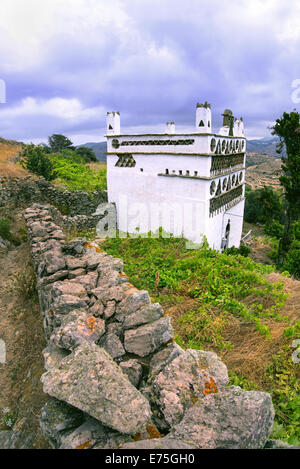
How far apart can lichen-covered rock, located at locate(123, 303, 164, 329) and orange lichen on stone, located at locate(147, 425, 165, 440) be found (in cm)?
113

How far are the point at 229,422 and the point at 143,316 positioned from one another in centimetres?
150

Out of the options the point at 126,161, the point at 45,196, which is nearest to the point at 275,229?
the point at 126,161

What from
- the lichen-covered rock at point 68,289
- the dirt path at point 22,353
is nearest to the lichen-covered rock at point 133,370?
the dirt path at point 22,353

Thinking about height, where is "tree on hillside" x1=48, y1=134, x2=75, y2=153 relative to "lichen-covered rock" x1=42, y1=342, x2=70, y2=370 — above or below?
above

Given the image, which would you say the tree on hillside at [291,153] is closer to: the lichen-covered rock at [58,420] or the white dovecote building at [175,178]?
the white dovecote building at [175,178]

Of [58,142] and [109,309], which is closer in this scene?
[109,309]

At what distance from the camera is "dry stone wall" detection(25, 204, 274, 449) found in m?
2.17

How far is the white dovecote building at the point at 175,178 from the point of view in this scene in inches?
486

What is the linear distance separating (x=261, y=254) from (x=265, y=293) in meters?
18.3

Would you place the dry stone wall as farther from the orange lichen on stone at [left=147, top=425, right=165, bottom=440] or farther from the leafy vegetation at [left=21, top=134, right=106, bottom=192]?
the leafy vegetation at [left=21, top=134, right=106, bottom=192]

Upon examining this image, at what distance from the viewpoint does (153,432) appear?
2377 mm

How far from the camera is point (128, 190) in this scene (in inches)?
594

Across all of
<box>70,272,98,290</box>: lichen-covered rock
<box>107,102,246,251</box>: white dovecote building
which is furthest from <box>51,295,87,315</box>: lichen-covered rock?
<box>107,102,246,251</box>: white dovecote building

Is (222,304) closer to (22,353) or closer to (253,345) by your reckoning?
(253,345)
